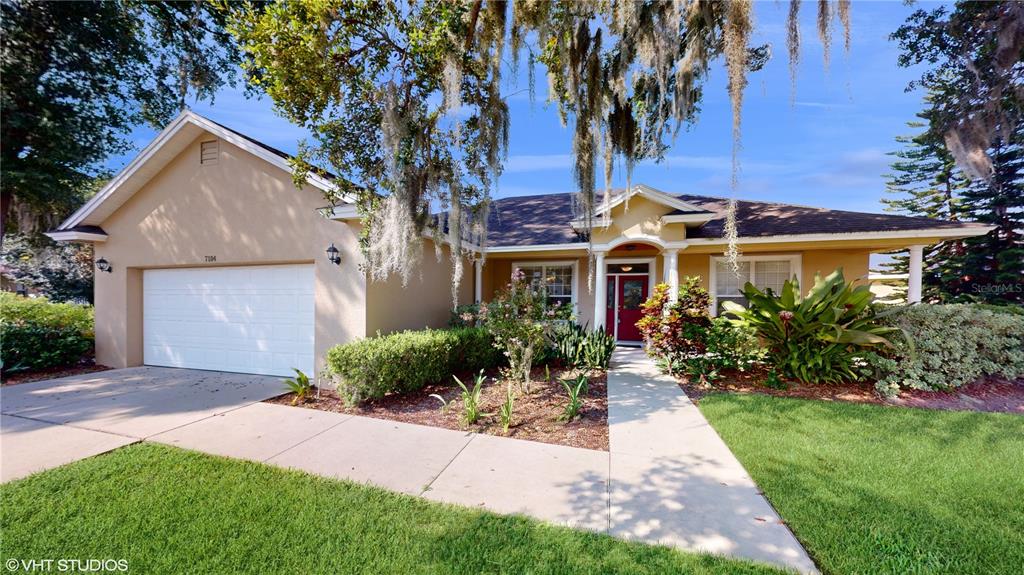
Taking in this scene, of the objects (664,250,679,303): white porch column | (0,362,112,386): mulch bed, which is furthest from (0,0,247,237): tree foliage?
(664,250,679,303): white porch column

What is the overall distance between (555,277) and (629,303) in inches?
84.1

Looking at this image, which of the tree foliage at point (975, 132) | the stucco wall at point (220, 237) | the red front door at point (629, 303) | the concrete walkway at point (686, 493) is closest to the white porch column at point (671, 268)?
the red front door at point (629, 303)

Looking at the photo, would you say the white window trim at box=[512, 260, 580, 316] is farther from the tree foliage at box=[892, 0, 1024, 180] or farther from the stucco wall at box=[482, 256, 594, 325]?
the tree foliage at box=[892, 0, 1024, 180]

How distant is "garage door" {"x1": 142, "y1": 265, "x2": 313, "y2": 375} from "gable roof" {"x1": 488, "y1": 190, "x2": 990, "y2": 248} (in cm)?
408

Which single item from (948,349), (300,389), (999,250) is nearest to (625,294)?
(948,349)

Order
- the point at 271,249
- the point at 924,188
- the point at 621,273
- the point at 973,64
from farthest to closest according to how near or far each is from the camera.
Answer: the point at 924,188
the point at 621,273
the point at 271,249
the point at 973,64

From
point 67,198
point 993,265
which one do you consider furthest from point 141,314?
point 993,265

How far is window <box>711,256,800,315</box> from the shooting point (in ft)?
29.6

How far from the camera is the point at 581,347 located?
722cm

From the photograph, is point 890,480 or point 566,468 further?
point 566,468

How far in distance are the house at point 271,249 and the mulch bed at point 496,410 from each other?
1301 mm

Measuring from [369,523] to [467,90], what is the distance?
5.38 meters

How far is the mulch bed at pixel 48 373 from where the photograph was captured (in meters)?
6.46

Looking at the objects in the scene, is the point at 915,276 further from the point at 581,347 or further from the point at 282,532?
the point at 282,532
